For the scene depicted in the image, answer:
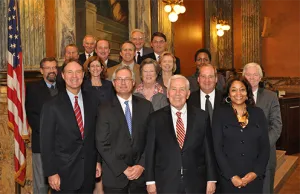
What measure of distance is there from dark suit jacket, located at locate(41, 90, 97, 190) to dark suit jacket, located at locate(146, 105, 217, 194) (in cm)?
59

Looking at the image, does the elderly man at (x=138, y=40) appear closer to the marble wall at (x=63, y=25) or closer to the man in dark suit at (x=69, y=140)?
the marble wall at (x=63, y=25)

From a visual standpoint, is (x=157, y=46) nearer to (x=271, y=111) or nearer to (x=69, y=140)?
(x=271, y=111)

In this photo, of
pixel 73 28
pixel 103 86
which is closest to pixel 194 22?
pixel 73 28

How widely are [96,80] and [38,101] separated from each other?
0.74 metres

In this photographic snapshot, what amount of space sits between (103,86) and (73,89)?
82 cm

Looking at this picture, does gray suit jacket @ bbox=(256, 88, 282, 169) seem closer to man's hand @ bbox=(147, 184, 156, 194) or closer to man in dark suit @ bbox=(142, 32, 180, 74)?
man's hand @ bbox=(147, 184, 156, 194)

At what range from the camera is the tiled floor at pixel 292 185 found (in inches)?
261

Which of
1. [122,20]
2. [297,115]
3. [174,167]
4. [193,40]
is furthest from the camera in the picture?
[193,40]

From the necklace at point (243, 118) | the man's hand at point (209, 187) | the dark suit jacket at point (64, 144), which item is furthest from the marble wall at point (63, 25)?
the man's hand at point (209, 187)

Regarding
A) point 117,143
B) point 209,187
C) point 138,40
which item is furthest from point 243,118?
point 138,40

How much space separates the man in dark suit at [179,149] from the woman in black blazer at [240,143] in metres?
0.20

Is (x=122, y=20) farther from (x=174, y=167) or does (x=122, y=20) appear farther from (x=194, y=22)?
(x=174, y=167)

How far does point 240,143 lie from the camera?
3518 mm

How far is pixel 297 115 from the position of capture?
31.3 feet
